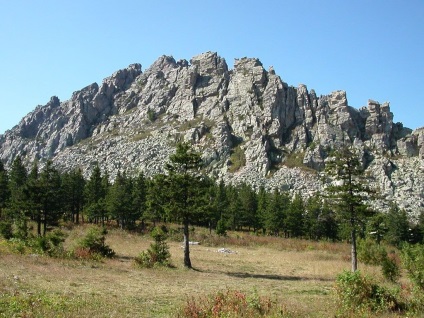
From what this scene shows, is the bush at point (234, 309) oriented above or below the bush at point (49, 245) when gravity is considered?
above

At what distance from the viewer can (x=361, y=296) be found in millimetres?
12016

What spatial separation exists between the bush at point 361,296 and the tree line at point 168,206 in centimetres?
1591

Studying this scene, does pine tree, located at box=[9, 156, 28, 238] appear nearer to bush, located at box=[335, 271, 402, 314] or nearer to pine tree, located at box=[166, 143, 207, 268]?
pine tree, located at box=[166, 143, 207, 268]

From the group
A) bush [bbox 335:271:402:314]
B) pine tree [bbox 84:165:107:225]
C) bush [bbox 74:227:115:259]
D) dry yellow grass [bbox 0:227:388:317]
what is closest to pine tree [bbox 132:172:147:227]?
pine tree [bbox 84:165:107:225]

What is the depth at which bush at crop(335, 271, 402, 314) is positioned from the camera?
11.8m

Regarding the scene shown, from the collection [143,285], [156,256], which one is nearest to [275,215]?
[156,256]

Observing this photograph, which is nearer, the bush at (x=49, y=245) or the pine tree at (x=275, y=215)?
the bush at (x=49, y=245)

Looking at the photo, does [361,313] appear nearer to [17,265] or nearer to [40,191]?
[17,265]

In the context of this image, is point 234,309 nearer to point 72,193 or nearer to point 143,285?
point 143,285

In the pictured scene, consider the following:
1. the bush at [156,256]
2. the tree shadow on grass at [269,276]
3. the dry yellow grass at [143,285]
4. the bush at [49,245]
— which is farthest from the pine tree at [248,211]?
the bush at [49,245]

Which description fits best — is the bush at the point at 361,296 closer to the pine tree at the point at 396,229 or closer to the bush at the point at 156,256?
the bush at the point at 156,256

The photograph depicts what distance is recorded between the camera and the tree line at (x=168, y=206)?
29.2m

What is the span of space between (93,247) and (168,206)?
7292mm

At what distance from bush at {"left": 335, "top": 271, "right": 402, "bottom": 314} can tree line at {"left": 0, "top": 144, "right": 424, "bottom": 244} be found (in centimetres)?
1591
